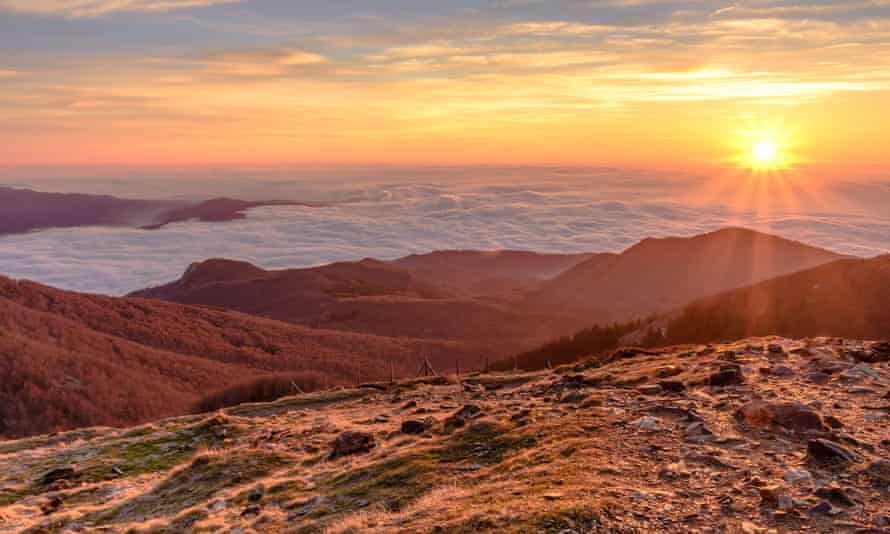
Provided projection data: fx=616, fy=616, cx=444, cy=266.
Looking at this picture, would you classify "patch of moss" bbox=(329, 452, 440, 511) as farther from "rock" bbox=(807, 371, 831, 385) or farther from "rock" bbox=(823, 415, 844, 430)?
"rock" bbox=(807, 371, 831, 385)

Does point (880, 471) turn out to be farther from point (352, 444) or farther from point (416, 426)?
point (352, 444)

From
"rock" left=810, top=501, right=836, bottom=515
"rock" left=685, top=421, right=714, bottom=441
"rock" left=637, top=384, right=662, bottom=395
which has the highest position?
"rock" left=810, top=501, right=836, bottom=515

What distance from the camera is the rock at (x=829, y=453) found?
7.91 metres

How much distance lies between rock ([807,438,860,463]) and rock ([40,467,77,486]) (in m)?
16.2

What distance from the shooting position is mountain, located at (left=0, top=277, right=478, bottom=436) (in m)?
34.1

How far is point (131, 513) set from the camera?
12.2 metres

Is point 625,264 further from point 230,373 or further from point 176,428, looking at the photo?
point 176,428

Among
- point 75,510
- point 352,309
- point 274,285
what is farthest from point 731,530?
point 274,285

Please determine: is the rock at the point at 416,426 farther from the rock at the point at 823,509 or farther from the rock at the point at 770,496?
the rock at the point at 823,509

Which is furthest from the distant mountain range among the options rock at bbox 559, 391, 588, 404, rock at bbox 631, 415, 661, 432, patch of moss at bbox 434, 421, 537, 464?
rock at bbox 631, 415, 661, 432

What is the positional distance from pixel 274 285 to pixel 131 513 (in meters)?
92.4

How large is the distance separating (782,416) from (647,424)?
1976 millimetres

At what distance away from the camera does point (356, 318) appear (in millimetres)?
77250

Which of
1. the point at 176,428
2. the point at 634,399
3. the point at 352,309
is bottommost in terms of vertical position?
the point at 352,309
